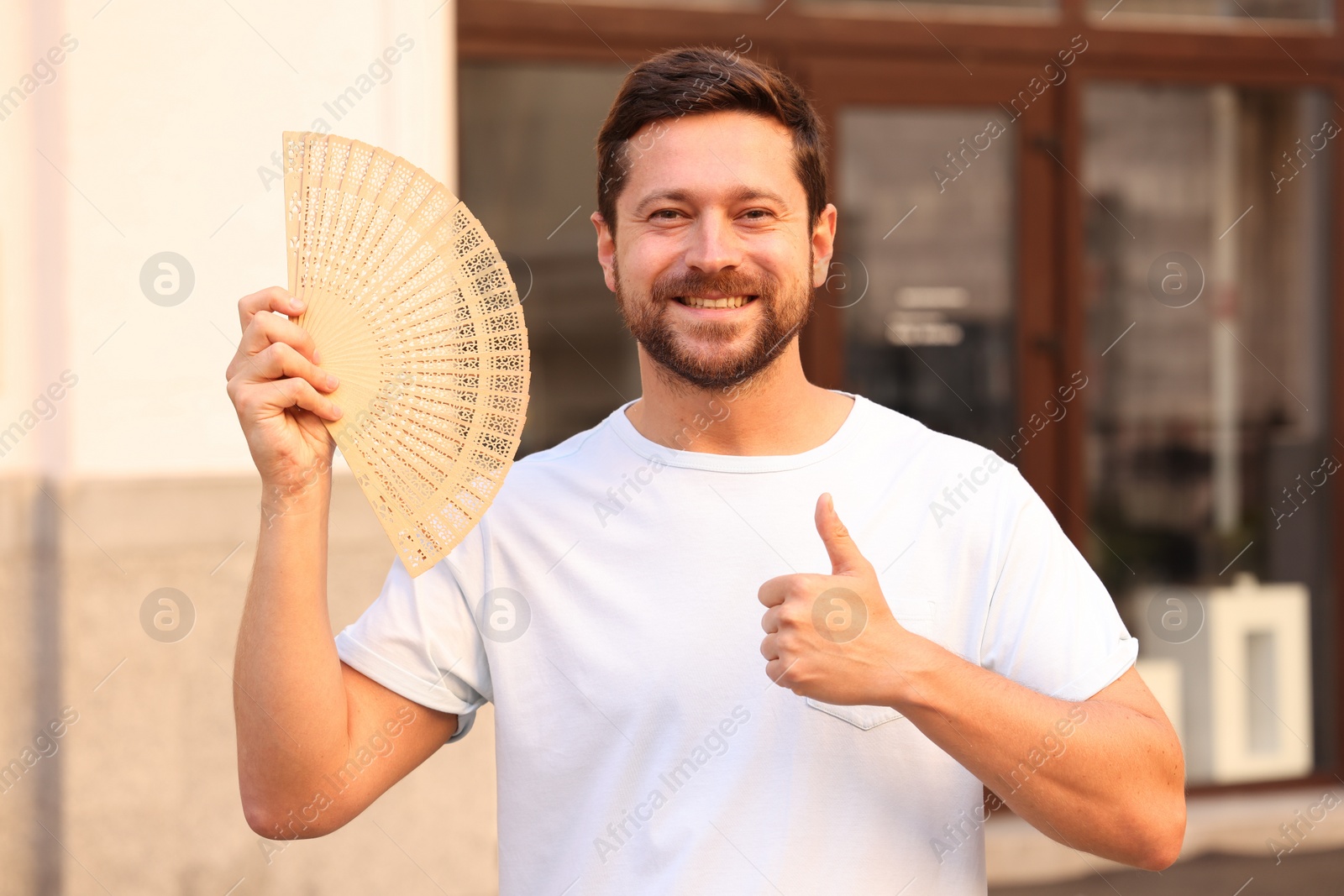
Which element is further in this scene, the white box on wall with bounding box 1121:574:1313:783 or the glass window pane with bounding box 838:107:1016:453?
the white box on wall with bounding box 1121:574:1313:783

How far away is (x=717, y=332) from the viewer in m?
1.87

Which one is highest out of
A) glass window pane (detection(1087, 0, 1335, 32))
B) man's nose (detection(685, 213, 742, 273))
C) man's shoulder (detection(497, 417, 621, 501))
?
glass window pane (detection(1087, 0, 1335, 32))

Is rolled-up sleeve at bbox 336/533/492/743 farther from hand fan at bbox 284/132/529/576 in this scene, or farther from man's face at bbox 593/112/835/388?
man's face at bbox 593/112/835/388

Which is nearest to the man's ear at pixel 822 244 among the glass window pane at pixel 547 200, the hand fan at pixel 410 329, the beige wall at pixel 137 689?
the hand fan at pixel 410 329

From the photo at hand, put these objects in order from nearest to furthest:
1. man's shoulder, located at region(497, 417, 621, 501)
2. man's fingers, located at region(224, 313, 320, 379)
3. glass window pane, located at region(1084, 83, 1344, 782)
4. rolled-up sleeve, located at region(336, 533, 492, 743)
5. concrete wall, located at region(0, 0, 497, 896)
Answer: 1. man's fingers, located at region(224, 313, 320, 379)
2. rolled-up sleeve, located at region(336, 533, 492, 743)
3. man's shoulder, located at region(497, 417, 621, 501)
4. concrete wall, located at region(0, 0, 497, 896)
5. glass window pane, located at region(1084, 83, 1344, 782)

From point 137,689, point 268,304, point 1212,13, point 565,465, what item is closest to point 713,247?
point 565,465

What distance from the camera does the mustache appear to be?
1866mm

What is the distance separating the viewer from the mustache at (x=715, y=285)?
6.12ft

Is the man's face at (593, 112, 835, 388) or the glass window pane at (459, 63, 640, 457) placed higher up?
the glass window pane at (459, 63, 640, 457)

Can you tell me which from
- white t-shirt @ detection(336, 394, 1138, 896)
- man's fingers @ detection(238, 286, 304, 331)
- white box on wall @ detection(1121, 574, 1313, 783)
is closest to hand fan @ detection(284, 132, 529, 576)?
man's fingers @ detection(238, 286, 304, 331)

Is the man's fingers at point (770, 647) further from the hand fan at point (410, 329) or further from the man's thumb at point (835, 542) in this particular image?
the hand fan at point (410, 329)

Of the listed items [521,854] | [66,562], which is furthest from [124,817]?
[521,854]

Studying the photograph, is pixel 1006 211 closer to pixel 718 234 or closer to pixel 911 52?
pixel 911 52

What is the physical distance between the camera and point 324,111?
12.3ft
